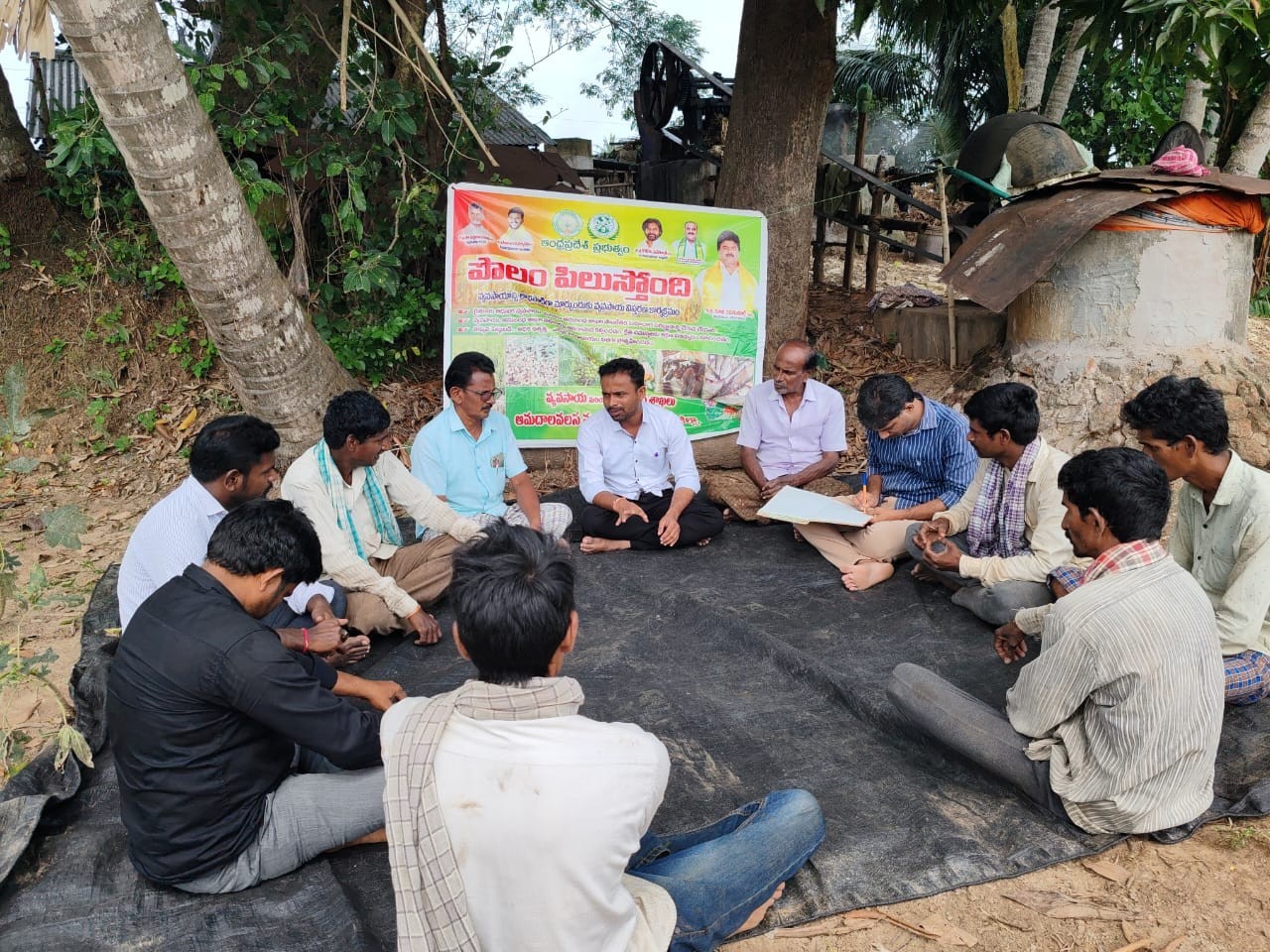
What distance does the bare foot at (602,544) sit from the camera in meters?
4.79

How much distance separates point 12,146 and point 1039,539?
705 centimetres

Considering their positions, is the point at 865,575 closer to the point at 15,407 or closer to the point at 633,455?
the point at 633,455

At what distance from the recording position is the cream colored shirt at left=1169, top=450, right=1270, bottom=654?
9.68 ft

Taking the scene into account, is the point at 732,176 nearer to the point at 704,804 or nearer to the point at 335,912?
the point at 704,804

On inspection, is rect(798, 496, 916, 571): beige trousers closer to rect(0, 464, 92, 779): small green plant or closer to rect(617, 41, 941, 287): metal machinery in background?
rect(0, 464, 92, 779): small green plant

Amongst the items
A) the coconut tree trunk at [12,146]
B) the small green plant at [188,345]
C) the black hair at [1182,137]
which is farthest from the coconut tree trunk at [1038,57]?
the coconut tree trunk at [12,146]

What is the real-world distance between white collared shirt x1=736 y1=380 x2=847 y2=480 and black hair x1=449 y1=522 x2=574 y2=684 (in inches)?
140

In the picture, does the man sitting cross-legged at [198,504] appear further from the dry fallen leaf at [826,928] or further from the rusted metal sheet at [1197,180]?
the rusted metal sheet at [1197,180]

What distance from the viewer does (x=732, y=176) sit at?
22.2 feet

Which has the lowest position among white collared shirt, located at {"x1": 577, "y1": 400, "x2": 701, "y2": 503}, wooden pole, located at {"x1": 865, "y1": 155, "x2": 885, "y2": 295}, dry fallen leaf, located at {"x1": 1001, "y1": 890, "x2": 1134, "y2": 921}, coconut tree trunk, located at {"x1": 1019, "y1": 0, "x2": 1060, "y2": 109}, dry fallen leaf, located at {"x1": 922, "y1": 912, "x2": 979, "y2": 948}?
dry fallen leaf, located at {"x1": 922, "y1": 912, "x2": 979, "y2": 948}

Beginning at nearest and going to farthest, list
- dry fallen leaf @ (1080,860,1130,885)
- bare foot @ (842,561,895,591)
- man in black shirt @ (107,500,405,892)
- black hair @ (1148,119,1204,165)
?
man in black shirt @ (107,500,405,892) < dry fallen leaf @ (1080,860,1130,885) < bare foot @ (842,561,895,591) < black hair @ (1148,119,1204,165)

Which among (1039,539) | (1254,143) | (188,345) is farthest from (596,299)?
(1254,143)

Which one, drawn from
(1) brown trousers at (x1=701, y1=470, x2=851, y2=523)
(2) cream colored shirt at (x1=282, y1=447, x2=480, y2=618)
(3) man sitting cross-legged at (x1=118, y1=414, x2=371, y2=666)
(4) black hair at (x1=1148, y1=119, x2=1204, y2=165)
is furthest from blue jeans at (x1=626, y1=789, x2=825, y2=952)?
(4) black hair at (x1=1148, y1=119, x2=1204, y2=165)

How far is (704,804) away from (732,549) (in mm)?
2138
